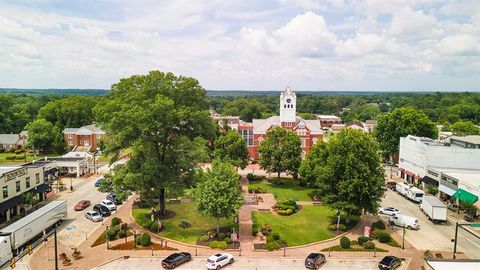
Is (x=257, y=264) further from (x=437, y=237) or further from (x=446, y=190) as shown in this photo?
(x=446, y=190)

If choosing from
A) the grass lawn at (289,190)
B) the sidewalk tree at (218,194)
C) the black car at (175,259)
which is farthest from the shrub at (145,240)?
the grass lawn at (289,190)

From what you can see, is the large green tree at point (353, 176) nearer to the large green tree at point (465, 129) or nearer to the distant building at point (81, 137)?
the large green tree at point (465, 129)

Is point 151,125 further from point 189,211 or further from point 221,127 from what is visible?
point 221,127

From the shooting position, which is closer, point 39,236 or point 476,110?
point 39,236

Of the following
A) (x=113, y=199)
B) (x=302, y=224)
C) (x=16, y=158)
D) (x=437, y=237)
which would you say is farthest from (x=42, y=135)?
(x=437, y=237)

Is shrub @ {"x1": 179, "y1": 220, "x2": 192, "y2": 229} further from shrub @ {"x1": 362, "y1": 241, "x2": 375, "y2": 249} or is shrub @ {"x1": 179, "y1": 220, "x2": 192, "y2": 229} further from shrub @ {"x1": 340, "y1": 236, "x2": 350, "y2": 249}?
shrub @ {"x1": 362, "y1": 241, "x2": 375, "y2": 249}

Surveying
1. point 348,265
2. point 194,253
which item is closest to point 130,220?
point 194,253

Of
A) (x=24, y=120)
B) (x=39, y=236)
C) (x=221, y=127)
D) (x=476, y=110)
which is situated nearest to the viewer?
(x=39, y=236)
